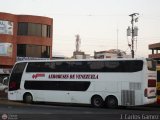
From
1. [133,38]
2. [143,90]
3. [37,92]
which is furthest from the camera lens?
[133,38]

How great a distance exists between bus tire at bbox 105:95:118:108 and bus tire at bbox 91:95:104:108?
1.19 feet

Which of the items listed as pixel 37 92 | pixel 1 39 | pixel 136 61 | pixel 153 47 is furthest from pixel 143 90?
pixel 153 47

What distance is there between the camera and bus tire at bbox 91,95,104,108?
31.9m

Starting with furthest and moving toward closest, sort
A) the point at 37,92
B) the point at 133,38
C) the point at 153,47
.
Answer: the point at 153,47, the point at 133,38, the point at 37,92

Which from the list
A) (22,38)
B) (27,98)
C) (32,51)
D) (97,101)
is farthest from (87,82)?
(32,51)

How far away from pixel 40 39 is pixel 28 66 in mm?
37897

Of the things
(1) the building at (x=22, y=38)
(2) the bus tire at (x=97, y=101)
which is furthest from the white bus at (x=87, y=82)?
(1) the building at (x=22, y=38)

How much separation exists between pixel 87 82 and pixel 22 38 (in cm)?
4097

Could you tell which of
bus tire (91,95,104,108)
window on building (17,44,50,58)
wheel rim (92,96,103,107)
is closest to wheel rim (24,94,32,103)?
bus tire (91,95,104,108)

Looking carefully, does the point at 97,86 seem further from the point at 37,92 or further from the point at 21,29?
the point at 21,29

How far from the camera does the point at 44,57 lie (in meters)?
73.4

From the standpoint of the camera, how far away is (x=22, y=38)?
71.9 meters

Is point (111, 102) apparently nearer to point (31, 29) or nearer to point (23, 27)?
point (31, 29)

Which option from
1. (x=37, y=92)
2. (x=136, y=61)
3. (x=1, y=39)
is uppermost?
(x=1, y=39)
